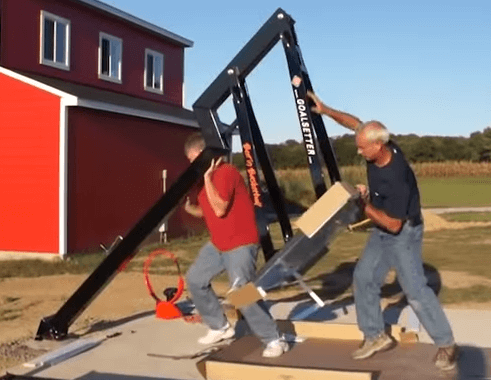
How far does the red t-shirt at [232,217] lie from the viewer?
7172 mm

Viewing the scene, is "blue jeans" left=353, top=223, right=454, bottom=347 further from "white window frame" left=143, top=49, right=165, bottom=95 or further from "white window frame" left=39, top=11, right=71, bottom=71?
"white window frame" left=143, top=49, right=165, bottom=95

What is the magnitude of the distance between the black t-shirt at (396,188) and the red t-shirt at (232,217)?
1152 millimetres

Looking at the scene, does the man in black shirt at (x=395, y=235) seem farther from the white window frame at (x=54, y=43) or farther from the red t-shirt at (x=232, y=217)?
the white window frame at (x=54, y=43)

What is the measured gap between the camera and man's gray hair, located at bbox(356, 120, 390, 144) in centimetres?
665

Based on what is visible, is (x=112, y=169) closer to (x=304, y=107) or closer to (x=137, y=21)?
(x=137, y=21)

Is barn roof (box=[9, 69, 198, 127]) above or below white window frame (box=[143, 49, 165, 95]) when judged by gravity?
below

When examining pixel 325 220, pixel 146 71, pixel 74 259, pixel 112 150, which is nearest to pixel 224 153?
pixel 325 220

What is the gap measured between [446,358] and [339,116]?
2.51 metres

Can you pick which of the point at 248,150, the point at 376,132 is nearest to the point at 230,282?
the point at 376,132

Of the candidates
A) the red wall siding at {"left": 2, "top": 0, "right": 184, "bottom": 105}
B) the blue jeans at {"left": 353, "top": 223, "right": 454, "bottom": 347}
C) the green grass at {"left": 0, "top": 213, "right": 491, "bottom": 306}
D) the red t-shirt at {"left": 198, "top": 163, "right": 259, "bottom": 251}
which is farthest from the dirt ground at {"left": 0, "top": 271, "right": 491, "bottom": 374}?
the red wall siding at {"left": 2, "top": 0, "right": 184, "bottom": 105}

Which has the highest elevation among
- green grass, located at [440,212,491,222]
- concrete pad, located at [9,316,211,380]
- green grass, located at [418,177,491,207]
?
green grass, located at [418,177,491,207]

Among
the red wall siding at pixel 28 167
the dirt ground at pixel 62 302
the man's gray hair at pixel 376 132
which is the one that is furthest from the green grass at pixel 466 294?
the red wall siding at pixel 28 167

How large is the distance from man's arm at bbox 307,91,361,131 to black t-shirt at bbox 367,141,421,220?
0.60 metres

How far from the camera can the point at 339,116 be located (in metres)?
7.84
